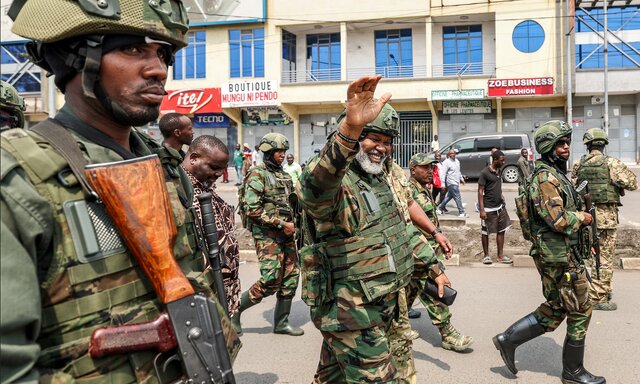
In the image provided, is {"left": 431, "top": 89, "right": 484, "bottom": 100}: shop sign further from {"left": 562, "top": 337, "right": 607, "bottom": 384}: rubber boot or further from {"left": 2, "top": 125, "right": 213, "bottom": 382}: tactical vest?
{"left": 2, "top": 125, "right": 213, "bottom": 382}: tactical vest

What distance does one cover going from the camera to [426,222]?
4.14 m

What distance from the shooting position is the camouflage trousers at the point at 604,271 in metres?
5.71

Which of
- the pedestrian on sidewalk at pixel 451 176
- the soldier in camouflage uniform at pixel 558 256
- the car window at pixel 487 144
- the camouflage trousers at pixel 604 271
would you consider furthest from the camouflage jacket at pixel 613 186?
the car window at pixel 487 144

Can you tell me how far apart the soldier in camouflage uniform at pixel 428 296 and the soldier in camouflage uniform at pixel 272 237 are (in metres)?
1.28

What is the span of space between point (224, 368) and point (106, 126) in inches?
30.7

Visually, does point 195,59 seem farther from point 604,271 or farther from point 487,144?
point 604,271

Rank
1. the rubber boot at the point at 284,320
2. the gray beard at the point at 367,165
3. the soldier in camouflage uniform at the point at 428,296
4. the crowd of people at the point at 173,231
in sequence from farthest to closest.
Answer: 1. the rubber boot at the point at 284,320
2. the soldier in camouflage uniform at the point at 428,296
3. the gray beard at the point at 367,165
4. the crowd of people at the point at 173,231

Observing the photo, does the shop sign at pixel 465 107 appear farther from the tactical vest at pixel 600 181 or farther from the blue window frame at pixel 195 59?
the tactical vest at pixel 600 181

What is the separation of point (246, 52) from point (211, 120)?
12.5ft

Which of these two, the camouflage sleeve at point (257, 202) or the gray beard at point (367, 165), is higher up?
the gray beard at point (367, 165)

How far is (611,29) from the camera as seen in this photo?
22.9m

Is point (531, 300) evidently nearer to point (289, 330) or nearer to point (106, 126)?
point (289, 330)

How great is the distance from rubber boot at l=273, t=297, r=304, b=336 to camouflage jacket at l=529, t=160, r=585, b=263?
93.3 inches

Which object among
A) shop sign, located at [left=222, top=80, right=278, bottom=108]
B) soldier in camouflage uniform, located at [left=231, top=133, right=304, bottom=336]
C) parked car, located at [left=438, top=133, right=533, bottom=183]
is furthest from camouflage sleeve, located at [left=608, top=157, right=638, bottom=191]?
shop sign, located at [left=222, top=80, right=278, bottom=108]
